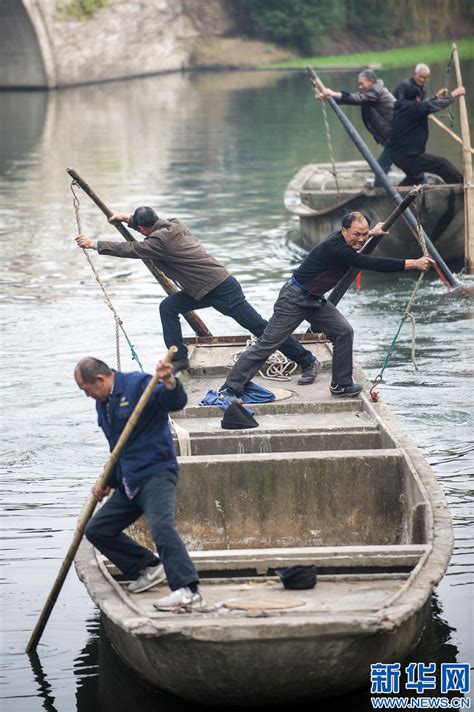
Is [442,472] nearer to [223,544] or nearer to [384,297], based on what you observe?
[223,544]

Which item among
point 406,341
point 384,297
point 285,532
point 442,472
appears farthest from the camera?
point 384,297

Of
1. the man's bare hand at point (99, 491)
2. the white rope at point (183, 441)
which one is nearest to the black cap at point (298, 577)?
the man's bare hand at point (99, 491)

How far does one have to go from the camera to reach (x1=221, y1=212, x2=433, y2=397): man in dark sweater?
1005cm

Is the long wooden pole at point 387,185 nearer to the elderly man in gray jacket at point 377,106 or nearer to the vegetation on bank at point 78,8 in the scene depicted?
the elderly man in gray jacket at point 377,106

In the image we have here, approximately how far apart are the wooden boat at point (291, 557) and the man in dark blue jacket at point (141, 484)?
5.7 inches

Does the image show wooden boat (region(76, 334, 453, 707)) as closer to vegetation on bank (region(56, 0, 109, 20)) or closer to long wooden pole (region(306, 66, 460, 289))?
long wooden pole (region(306, 66, 460, 289))

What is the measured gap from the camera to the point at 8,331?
1577cm

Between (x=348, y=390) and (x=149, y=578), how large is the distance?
3.57 metres

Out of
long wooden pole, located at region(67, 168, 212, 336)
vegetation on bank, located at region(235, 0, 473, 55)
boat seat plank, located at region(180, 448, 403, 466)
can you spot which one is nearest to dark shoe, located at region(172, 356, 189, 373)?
long wooden pole, located at region(67, 168, 212, 336)

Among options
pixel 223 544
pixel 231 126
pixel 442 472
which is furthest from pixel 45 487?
pixel 231 126

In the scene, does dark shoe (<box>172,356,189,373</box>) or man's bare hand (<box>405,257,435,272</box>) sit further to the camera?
dark shoe (<box>172,356,189,373</box>)

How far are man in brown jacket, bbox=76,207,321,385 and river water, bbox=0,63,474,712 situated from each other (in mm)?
1232

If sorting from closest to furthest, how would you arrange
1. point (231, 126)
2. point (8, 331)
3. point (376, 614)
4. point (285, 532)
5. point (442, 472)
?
point (376, 614) → point (285, 532) → point (442, 472) → point (8, 331) → point (231, 126)

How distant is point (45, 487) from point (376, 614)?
4.66 m
